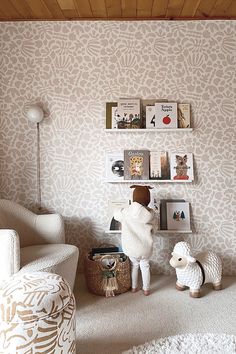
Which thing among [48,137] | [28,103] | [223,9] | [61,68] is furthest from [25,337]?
[223,9]

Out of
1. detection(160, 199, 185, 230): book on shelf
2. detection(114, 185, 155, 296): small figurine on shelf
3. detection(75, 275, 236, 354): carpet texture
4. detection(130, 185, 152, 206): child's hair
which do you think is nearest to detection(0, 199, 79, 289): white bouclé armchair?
detection(75, 275, 236, 354): carpet texture

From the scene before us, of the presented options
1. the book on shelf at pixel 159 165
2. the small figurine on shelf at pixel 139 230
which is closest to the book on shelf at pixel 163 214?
the book on shelf at pixel 159 165

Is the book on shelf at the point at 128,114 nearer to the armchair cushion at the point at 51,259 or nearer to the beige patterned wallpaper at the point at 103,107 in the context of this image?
the beige patterned wallpaper at the point at 103,107

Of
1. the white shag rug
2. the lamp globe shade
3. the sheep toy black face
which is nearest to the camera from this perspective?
the white shag rug

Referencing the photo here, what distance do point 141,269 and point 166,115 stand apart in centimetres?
131

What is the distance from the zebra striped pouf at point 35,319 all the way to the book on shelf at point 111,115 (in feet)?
5.39

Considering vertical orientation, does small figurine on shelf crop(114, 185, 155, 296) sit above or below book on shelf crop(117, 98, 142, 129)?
below

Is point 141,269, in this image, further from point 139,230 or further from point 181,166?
point 181,166

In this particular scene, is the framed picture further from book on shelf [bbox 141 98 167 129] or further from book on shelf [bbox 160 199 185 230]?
book on shelf [bbox 141 98 167 129]

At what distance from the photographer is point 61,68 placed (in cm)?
285

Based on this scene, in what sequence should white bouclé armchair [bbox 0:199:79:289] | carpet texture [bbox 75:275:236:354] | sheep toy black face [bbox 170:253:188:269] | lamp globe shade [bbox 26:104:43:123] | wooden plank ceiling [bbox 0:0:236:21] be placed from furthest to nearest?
1. lamp globe shade [bbox 26:104:43:123]
2. wooden plank ceiling [bbox 0:0:236:21]
3. sheep toy black face [bbox 170:253:188:269]
4. white bouclé armchair [bbox 0:199:79:289]
5. carpet texture [bbox 75:275:236:354]

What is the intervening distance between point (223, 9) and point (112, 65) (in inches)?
40.1

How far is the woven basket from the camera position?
2.45m

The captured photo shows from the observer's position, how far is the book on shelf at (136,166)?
283 centimetres
